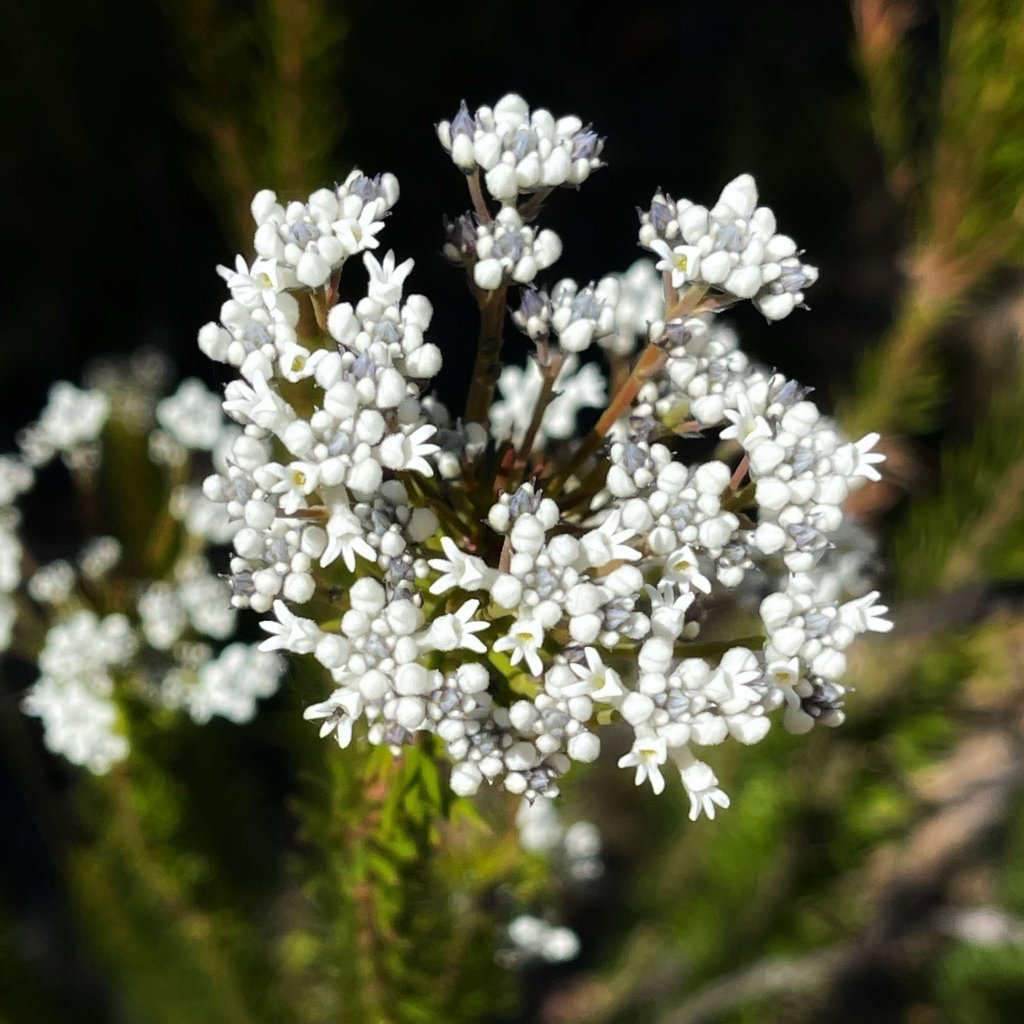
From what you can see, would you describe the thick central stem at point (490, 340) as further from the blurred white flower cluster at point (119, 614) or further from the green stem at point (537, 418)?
the blurred white flower cluster at point (119, 614)

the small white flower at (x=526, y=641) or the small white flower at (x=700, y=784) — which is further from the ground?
the small white flower at (x=526, y=641)

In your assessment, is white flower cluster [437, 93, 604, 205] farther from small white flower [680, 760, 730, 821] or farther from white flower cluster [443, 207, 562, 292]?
small white flower [680, 760, 730, 821]

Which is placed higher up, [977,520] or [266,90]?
[266,90]

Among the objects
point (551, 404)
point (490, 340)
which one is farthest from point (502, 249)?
point (551, 404)

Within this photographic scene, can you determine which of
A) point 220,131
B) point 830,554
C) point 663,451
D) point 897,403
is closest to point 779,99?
point 897,403

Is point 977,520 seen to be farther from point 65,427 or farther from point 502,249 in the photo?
point 65,427

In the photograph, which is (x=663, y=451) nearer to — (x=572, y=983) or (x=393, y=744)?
(x=393, y=744)

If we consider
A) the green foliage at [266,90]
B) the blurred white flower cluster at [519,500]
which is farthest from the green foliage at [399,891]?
the green foliage at [266,90]
